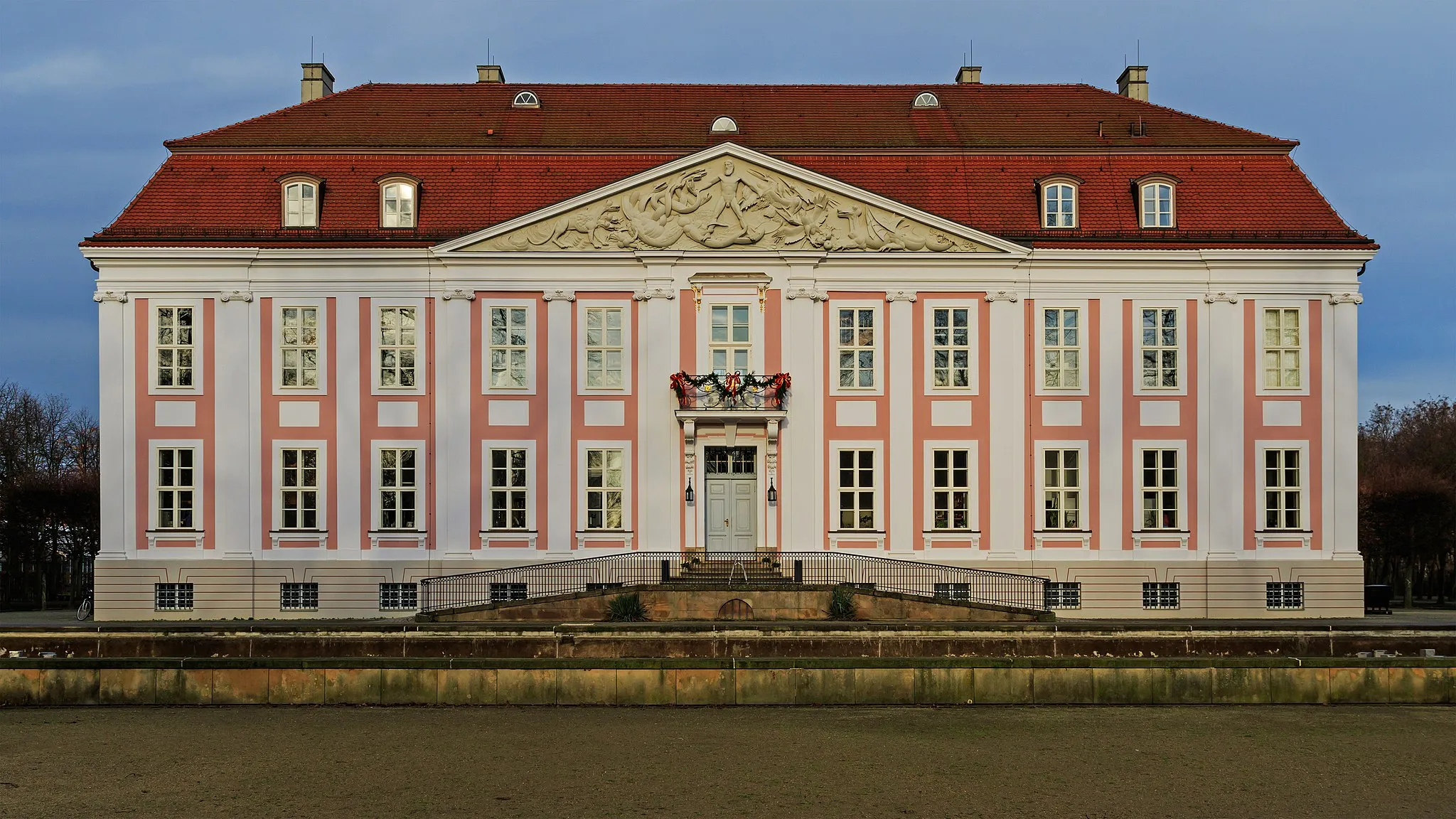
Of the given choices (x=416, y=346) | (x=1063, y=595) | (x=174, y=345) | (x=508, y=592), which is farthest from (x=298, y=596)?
(x=1063, y=595)

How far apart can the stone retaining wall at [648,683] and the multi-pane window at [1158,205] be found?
1975cm

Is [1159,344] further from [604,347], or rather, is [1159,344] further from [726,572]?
[604,347]

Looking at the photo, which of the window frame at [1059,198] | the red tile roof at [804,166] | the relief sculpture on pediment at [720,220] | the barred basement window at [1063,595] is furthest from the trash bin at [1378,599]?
the relief sculpture on pediment at [720,220]

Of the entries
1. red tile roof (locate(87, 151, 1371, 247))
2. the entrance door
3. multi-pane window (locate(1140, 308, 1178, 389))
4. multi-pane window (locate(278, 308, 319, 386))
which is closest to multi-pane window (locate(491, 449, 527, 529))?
the entrance door

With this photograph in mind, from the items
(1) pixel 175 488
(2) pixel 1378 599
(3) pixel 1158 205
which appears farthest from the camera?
(2) pixel 1378 599

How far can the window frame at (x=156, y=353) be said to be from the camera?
120 feet

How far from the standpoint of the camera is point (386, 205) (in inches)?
1458

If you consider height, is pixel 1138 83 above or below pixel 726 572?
above

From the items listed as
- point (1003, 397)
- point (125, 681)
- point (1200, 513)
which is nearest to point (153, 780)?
point (125, 681)

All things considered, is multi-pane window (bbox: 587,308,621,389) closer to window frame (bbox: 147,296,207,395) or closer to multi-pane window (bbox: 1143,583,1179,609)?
window frame (bbox: 147,296,207,395)

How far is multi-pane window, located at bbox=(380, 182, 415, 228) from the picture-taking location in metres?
37.0

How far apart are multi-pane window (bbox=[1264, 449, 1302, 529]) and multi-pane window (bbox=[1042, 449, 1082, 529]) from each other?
4.78 metres

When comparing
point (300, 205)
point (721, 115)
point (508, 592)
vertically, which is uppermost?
point (721, 115)

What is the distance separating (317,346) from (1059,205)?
19677mm
